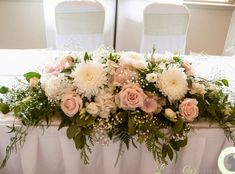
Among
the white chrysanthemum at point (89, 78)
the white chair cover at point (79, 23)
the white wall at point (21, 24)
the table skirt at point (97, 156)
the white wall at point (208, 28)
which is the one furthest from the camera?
the white wall at point (208, 28)

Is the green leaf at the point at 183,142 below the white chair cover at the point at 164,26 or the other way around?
below

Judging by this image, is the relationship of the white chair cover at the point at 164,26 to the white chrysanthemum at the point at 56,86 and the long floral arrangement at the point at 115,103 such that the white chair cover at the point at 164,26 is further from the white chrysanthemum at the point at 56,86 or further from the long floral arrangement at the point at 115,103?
the white chrysanthemum at the point at 56,86

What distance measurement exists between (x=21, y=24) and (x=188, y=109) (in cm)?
223

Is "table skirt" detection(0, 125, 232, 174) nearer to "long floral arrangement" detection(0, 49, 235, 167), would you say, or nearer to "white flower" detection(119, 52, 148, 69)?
"long floral arrangement" detection(0, 49, 235, 167)

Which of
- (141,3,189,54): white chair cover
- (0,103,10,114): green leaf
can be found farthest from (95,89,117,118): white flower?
(141,3,189,54): white chair cover

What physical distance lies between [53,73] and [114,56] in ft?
0.74

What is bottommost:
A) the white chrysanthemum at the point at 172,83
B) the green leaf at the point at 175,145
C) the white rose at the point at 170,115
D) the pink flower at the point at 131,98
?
the green leaf at the point at 175,145

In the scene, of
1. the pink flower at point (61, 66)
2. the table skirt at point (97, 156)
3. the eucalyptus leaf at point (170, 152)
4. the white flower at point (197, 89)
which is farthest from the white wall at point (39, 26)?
the eucalyptus leaf at point (170, 152)

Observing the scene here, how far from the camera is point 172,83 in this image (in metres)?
0.88

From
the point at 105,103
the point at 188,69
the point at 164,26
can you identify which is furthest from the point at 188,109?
the point at 164,26

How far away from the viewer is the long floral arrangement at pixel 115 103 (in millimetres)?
861

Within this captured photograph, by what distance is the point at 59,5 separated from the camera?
73.4 inches

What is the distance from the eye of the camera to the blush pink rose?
855 mm

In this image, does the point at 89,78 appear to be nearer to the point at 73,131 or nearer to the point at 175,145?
the point at 73,131
